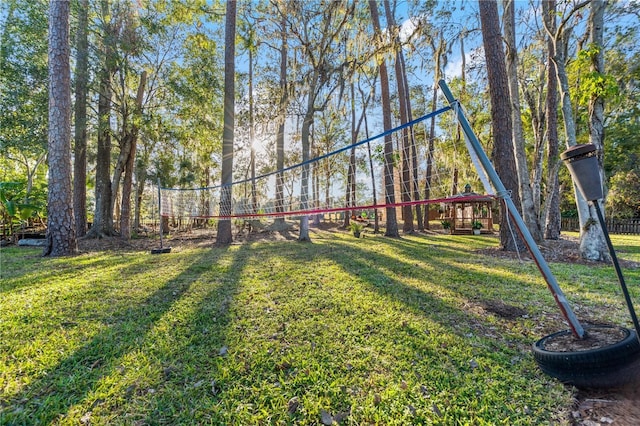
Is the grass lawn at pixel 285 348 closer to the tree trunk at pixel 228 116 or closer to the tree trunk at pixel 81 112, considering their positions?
the tree trunk at pixel 228 116

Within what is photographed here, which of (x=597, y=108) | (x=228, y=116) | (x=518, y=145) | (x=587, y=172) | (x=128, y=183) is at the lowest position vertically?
(x=587, y=172)

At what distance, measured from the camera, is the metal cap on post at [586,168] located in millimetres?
1396

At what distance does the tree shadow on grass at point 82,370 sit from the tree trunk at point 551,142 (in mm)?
8321

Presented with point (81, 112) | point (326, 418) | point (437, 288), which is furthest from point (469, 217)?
point (81, 112)

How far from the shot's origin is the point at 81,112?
323 inches

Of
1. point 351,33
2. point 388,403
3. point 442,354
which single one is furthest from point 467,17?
Result: point 388,403

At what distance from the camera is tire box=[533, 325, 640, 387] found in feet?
4.57

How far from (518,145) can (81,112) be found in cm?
1177

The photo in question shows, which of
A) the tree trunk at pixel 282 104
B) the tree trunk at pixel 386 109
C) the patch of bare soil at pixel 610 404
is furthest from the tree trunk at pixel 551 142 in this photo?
the patch of bare soil at pixel 610 404

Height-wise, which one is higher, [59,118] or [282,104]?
[282,104]

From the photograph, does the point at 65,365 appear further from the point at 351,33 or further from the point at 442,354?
the point at 351,33

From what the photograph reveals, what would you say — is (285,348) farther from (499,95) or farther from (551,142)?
(551,142)

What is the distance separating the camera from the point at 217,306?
2.66 metres

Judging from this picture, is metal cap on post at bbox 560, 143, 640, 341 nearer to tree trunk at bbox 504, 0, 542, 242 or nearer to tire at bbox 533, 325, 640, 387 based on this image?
tire at bbox 533, 325, 640, 387
